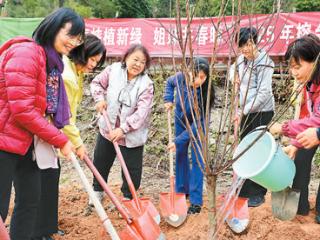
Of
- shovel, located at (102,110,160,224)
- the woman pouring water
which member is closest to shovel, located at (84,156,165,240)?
shovel, located at (102,110,160,224)

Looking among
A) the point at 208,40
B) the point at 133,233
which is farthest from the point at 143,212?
the point at 208,40

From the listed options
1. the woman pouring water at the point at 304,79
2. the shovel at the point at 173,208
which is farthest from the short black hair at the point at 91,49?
the woman pouring water at the point at 304,79

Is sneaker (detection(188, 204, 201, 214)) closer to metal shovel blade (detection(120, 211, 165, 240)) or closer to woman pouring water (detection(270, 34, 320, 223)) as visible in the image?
metal shovel blade (detection(120, 211, 165, 240))

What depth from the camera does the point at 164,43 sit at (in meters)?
8.62

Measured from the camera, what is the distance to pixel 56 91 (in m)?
2.50

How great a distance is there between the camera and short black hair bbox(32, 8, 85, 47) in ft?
7.63

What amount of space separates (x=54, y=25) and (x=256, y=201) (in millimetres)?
2432

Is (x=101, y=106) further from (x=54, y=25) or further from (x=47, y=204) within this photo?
(x=54, y=25)

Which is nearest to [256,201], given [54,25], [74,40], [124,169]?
[124,169]

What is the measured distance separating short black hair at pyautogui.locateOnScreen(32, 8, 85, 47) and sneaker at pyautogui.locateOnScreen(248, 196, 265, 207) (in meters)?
2.28

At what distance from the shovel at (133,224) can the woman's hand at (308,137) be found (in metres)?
1.22

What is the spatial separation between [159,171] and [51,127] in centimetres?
307

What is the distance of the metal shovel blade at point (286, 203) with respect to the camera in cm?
281

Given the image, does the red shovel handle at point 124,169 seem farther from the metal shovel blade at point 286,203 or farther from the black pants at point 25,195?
the metal shovel blade at point 286,203
